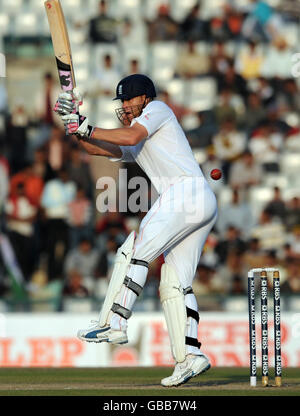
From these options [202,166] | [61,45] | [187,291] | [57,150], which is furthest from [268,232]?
[61,45]

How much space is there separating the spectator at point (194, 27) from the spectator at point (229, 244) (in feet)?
11.2

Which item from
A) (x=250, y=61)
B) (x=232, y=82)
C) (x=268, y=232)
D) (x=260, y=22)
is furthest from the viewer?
(x=260, y=22)

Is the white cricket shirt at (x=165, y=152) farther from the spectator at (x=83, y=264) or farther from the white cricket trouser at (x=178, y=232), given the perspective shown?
the spectator at (x=83, y=264)

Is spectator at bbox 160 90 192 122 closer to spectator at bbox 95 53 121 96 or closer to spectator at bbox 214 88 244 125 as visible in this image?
spectator at bbox 214 88 244 125

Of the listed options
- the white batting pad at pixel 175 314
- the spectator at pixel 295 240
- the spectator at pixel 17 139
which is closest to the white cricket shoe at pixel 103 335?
the white batting pad at pixel 175 314

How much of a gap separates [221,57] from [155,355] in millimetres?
5094

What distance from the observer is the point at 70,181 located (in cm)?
1252

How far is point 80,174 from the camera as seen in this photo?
12.6 m

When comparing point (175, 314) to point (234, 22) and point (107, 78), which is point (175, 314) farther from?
point (234, 22)

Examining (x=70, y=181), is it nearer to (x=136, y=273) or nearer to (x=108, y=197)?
(x=108, y=197)

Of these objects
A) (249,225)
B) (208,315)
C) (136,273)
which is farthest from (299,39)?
(136,273)

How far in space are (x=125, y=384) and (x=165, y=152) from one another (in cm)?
158

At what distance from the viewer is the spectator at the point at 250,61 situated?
1410 centimetres

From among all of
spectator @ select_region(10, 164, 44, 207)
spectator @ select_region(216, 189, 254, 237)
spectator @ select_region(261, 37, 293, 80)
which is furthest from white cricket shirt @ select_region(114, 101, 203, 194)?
spectator @ select_region(261, 37, 293, 80)
